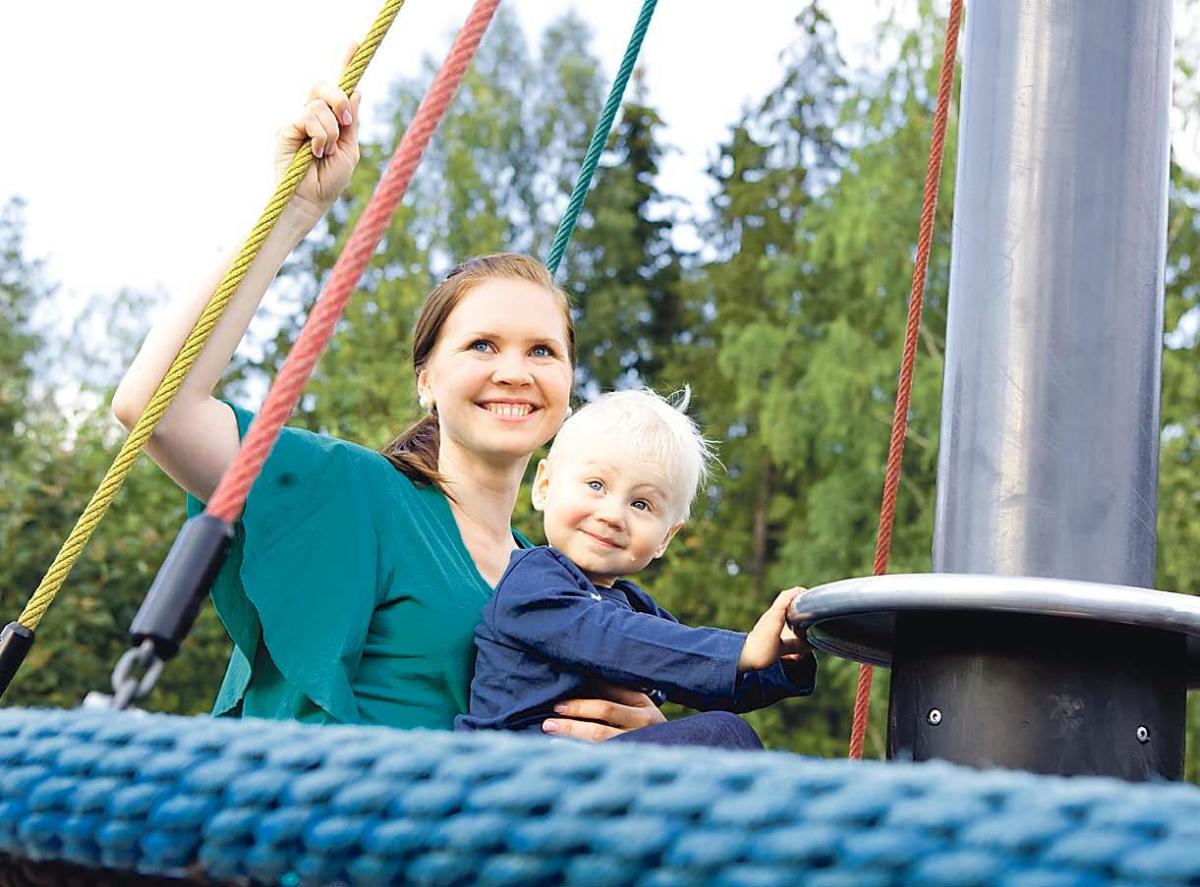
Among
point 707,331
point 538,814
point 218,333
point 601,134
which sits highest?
point 707,331

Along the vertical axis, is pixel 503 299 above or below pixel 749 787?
above

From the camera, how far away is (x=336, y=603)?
164 cm

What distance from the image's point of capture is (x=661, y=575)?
1455cm

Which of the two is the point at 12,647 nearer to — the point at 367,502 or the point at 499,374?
the point at 367,502

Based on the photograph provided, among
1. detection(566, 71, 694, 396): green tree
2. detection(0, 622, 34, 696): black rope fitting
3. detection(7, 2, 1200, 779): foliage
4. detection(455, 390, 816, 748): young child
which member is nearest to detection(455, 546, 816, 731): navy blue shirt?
detection(455, 390, 816, 748): young child

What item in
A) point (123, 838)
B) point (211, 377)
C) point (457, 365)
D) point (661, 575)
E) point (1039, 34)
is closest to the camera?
point (123, 838)

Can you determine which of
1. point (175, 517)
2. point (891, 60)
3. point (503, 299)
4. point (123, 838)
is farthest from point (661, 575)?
point (123, 838)

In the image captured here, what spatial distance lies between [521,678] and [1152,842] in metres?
1.20

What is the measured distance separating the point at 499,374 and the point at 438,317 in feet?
0.47

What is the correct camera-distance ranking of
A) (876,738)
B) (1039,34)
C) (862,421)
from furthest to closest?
(862,421)
(876,738)
(1039,34)

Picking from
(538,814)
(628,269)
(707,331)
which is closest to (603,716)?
(538,814)

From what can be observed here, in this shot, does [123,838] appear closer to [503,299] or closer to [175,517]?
[503,299]

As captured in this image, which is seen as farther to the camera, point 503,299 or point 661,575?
point 661,575

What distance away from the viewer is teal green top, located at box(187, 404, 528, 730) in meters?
1.61
